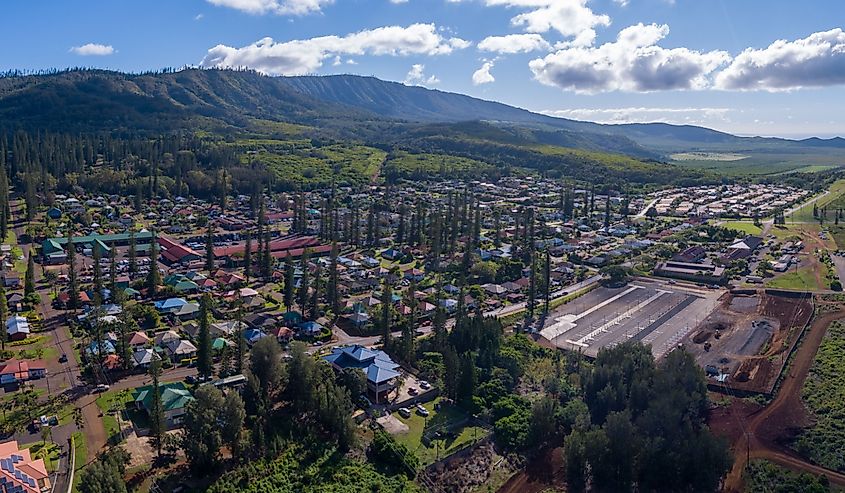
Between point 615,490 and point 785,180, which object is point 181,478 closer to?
point 615,490

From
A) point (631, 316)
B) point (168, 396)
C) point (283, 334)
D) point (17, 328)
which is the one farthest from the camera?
point (631, 316)

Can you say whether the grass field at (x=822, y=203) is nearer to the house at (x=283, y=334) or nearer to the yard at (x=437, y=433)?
the yard at (x=437, y=433)

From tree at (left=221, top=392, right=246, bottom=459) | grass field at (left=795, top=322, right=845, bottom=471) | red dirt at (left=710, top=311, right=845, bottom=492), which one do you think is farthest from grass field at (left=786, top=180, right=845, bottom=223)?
tree at (left=221, top=392, right=246, bottom=459)

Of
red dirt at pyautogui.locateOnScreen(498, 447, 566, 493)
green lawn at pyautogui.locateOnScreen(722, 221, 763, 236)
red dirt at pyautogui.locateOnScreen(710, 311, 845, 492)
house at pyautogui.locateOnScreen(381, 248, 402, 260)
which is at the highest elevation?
green lawn at pyautogui.locateOnScreen(722, 221, 763, 236)

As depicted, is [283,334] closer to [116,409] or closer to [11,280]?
[116,409]

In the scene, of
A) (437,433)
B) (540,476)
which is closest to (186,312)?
(437,433)

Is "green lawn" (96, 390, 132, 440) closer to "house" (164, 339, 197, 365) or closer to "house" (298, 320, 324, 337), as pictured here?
"house" (164, 339, 197, 365)
